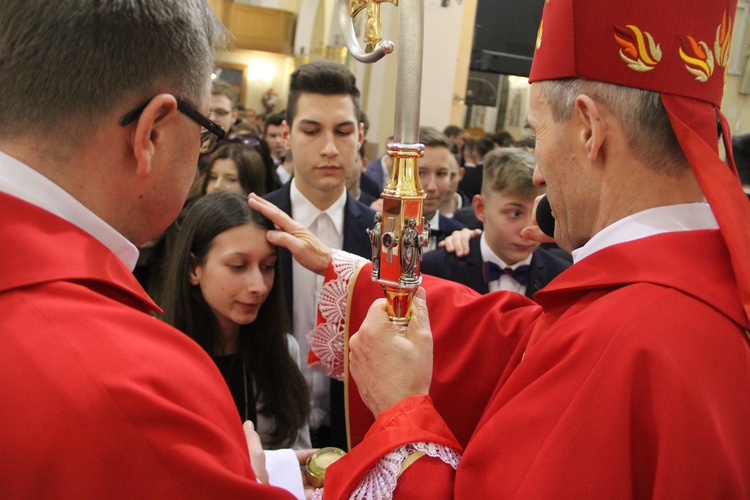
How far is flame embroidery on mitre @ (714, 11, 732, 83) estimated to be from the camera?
4.71 feet

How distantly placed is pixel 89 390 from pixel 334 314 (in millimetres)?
1285

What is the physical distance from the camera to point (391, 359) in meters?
1.57

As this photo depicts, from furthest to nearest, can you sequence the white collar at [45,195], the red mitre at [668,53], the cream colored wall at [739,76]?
1. the cream colored wall at [739,76]
2. the red mitre at [668,53]
3. the white collar at [45,195]

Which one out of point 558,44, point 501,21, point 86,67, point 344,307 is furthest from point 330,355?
point 501,21

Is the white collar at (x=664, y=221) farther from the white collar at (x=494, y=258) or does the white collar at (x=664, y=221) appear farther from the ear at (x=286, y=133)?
the ear at (x=286, y=133)

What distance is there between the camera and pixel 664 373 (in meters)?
1.19

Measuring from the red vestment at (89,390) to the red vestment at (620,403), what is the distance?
455 millimetres

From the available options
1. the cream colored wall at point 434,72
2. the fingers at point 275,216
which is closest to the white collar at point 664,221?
the fingers at point 275,216

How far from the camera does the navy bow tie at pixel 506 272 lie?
2986 millimetres

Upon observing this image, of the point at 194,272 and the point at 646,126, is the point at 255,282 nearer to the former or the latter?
the point at 194,272

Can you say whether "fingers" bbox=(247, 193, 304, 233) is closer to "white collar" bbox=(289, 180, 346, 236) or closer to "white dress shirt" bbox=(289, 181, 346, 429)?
"white dress shirt" bbox=(289, 181, 346, 429)

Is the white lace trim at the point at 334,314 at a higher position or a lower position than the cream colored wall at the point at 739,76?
lower

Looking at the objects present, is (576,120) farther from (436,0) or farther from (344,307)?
(436,0)

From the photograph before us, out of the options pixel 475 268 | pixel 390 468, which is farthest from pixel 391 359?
pixel 475 268
